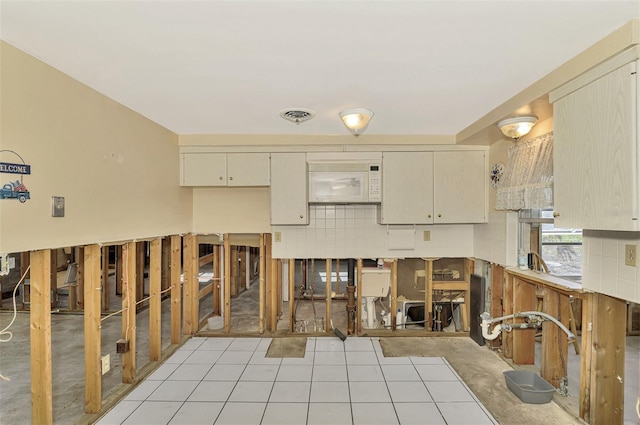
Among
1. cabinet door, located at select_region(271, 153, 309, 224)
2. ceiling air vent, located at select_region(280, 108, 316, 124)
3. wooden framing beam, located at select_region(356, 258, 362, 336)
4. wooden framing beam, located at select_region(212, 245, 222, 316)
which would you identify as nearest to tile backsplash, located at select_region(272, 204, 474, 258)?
wooden framing beam, located at select_region(356, 258, 362, 336)

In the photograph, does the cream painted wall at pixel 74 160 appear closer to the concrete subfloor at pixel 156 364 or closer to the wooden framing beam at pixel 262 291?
the wooden framing beam at pixel 262 291

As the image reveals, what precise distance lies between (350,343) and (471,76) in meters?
2.91

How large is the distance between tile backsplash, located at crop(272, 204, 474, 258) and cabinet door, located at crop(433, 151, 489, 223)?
0.35 meters

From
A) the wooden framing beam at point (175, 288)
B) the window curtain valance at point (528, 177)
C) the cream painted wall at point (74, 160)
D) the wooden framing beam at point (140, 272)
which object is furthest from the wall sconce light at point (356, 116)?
the wooden framing beam at point (140, 272)

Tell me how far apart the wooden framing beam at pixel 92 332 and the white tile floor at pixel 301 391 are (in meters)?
0.18

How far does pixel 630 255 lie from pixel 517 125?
1189 millimetres

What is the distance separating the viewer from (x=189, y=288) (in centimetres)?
383

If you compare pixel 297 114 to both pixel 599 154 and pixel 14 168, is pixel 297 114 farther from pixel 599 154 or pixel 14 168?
pixel 599 154

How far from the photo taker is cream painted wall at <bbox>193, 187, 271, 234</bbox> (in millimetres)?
3898

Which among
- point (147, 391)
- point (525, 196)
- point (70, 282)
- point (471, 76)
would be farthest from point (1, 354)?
point (525, 196)

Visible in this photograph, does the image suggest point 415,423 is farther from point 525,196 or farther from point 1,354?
point 1,354

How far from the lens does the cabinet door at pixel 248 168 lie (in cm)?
352

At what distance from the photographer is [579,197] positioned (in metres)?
1.78

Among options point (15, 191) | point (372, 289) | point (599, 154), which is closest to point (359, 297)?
point (372, 289)
